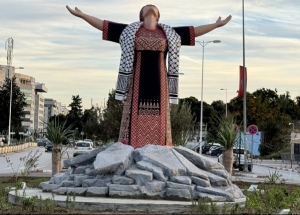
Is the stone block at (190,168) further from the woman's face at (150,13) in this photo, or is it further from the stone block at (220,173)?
the woman's face at (150,13)

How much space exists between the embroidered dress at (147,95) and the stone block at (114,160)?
2.10 ft

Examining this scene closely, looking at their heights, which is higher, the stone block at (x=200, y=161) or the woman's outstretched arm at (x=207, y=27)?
A: the woman's outstretched arm at (x=207, y=27)

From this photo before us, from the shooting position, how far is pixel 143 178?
14.6 metres

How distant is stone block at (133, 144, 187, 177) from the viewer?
49.0ft

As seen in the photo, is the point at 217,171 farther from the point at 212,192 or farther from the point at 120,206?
the point at 120,206

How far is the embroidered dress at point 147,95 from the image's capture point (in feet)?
54.6

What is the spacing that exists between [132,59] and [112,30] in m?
0.96

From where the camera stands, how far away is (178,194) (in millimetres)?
14312

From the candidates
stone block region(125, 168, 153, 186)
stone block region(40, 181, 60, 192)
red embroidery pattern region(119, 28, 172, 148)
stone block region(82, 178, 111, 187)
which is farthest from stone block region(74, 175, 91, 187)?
red embroidery pattern region(119, 28, 172, 148)

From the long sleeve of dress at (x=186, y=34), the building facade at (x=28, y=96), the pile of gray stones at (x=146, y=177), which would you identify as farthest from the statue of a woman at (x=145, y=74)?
the building facade at (x=28, y=96)

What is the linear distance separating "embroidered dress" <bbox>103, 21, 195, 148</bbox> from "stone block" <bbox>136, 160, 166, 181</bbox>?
1.44m

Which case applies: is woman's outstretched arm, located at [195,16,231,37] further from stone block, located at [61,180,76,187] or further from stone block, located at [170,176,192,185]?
stone block, located at [61,180,76,187]

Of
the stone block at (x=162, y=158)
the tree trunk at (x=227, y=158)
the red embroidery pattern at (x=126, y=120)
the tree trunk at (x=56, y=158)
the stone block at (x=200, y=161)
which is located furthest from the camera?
the tree trunk at (x=227, y=158)

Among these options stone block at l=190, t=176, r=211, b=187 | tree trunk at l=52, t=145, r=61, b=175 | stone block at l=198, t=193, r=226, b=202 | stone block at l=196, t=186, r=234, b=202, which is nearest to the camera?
stone block at l=198, t=193, r=226, b=202
